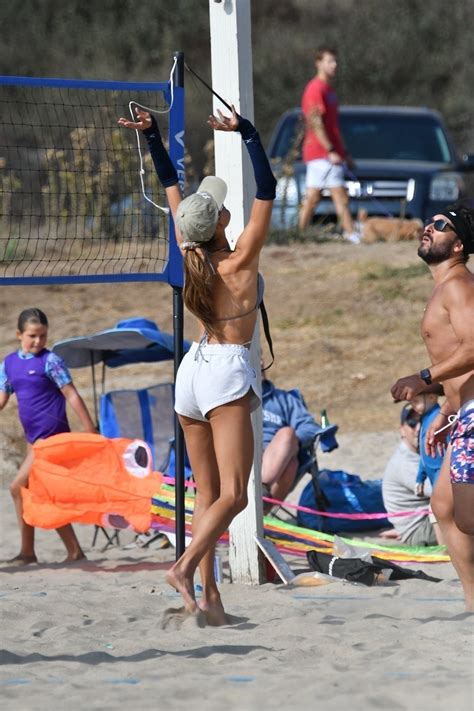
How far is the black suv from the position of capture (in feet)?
46.5

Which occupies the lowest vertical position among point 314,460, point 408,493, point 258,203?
point 408,493

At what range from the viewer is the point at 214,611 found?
5477 mm

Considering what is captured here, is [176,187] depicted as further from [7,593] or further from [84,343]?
[84,343]

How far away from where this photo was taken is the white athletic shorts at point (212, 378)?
525 centimetres

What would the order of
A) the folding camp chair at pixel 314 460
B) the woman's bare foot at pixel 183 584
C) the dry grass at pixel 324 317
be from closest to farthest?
the woman's bare foot at pixel 183 584 < the folding camp chair at pixel 314 460 < the dry grass at pixel 324 317

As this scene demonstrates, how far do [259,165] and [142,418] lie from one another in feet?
12.2

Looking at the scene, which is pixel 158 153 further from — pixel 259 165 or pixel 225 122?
pixel 259 165

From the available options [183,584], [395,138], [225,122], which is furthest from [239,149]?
[395,138]

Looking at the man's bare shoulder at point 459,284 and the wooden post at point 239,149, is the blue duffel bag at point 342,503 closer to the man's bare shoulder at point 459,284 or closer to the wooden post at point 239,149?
the wooden post at point 239,149

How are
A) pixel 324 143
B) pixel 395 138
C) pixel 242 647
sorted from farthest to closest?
pixel 395 138, pixel 324 143, pixel 242 647

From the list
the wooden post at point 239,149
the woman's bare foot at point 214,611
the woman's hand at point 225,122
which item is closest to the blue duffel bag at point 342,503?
the wooden post at point 239,149

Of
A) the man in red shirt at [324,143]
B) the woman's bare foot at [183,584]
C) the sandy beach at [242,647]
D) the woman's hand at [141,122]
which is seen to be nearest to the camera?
the sandy beach at [242,647]

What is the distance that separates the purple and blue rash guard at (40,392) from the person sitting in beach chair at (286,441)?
50.0 inches

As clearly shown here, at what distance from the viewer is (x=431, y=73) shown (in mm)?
30062
